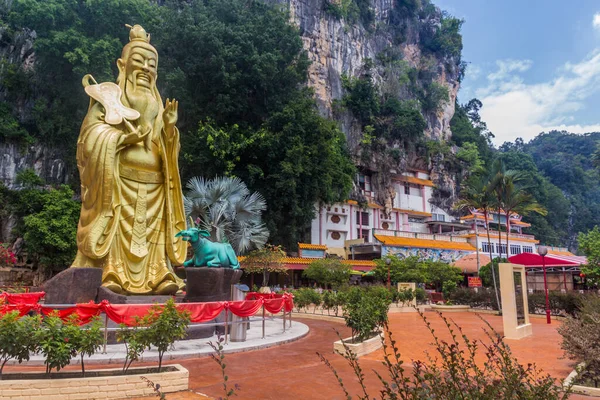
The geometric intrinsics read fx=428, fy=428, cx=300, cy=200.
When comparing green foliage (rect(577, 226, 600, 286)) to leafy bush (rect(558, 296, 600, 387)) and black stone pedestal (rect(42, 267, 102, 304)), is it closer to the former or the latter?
leafy bush (rect(558, 296, 600, 387))

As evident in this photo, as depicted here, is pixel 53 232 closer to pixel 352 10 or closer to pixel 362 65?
pixel 362 65

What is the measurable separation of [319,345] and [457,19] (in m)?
55.3

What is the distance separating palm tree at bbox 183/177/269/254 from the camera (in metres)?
22.5

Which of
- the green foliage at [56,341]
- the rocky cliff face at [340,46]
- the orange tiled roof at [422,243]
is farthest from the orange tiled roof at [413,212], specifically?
the green foliage at [56,341]

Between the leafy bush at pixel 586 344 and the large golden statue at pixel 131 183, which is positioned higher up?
the large golden statue at pixel 131 183

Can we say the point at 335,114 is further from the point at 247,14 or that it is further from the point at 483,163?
the point at 483,163

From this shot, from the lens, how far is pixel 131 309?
7.25 meters

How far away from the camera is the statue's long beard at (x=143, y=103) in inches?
429

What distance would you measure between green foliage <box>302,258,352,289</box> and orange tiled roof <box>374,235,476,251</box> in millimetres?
9021

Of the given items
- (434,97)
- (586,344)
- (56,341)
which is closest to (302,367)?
(56,341)

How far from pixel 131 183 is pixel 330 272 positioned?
15644mm

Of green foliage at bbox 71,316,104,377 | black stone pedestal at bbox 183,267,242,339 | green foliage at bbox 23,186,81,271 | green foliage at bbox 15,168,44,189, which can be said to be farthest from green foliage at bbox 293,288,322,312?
green foliage at bbox 15,168,44,189

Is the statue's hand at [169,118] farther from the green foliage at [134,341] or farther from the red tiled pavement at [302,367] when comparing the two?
the green foliage at [134,341]

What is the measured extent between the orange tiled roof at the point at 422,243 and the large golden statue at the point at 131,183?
24.1 meters
